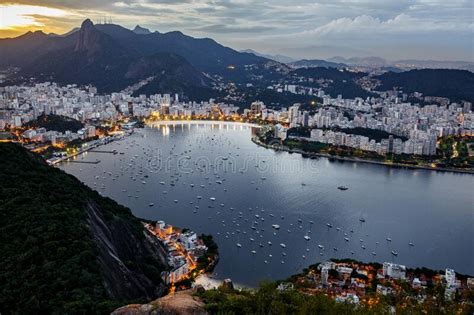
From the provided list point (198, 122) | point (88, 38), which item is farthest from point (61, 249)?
point (88, 38)

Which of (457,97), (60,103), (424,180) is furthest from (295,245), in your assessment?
(457,97)

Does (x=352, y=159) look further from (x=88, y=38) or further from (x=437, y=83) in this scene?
(x=88, y=38)

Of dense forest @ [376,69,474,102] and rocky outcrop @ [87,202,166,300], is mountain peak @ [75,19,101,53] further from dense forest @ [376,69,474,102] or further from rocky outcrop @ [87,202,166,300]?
rocky outcrop @ [87,202,166,300]

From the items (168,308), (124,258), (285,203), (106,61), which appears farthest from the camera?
(106,61)

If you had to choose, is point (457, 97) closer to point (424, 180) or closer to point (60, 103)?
point (424, 180)

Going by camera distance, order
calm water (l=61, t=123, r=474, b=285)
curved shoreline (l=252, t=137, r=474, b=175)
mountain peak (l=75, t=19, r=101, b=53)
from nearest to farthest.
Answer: calm water (l=61, t=123, r=474, b=285)
curved shoreline (l=252, t=137, r=474, b=175)
mountain peak (l=75, t=19, r=101, b=53)

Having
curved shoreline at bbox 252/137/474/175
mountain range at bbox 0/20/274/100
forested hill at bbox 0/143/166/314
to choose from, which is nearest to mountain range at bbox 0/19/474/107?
mountain range at bbox 0/20/274/100

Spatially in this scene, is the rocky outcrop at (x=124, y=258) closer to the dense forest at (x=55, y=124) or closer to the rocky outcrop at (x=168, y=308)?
the rocky outcrop at (x=168, y=308)
